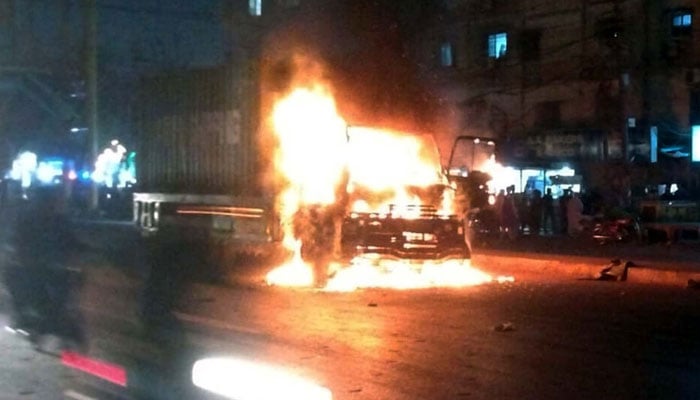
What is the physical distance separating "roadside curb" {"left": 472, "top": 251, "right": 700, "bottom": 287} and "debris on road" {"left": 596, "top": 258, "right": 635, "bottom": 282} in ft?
0.31

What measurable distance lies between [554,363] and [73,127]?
158ft

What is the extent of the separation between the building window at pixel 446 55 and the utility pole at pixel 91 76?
605 inches

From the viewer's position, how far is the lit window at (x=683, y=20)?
40.5m

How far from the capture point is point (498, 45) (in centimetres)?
4688

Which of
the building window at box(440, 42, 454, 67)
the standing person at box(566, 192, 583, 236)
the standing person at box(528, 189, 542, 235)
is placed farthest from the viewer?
the building window at box(440, 42, 454, 67)

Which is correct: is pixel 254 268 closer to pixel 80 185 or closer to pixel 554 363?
pixel 554 363

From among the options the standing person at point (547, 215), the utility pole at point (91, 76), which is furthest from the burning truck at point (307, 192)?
the utility pole at point (91, 76)

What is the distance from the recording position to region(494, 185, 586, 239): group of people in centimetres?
3147

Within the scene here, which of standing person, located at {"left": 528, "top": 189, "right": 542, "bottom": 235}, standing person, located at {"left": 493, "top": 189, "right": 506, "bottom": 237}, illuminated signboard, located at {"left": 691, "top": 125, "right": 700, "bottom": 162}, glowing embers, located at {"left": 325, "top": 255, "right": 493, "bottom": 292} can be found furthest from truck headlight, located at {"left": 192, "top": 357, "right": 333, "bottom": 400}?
illuminated signboard, located at {"left": 691, "top": 125, "right": 700, "bottom": 162}

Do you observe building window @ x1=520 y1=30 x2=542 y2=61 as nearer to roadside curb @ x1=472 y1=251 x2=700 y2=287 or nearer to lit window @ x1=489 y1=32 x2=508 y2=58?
lit window @ x1=489 y1=32 x2=508 y2=58

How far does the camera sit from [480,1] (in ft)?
154

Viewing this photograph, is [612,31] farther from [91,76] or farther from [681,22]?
[91,76]

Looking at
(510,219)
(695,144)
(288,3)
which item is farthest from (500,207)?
(288,3)

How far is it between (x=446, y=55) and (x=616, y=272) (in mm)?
28463
